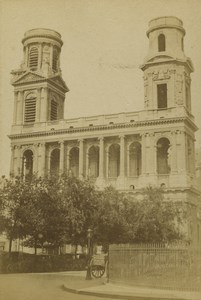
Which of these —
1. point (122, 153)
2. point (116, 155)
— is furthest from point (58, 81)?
point (122, 153)

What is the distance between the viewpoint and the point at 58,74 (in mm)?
53125

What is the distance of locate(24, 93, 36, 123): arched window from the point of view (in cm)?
5342

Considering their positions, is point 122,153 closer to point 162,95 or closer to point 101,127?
point 101,127

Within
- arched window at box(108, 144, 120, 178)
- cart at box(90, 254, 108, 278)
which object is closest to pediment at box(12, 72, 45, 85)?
arched window at box(108, 144, 120, 178)

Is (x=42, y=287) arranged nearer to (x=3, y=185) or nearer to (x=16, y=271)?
(x=16, y=271)

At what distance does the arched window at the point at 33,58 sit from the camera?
53688 mm

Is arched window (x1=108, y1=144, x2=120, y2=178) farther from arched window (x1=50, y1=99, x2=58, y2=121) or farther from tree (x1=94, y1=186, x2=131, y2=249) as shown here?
tree (x1=94, y1=186, x2=131, y2=249)

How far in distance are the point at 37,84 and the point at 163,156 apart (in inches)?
594

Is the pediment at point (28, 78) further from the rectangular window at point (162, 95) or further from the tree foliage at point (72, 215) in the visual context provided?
the tree foliage at point (72, 215)

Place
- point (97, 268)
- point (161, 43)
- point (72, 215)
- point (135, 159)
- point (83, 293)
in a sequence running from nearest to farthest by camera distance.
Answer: point (83, 293), point (97, 268), point (72, 215), point (161, 43), point (135, 159)

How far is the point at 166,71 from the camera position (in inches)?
1871

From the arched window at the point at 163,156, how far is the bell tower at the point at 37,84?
12.2 m

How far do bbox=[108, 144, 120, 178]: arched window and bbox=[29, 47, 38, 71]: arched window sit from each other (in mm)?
11945

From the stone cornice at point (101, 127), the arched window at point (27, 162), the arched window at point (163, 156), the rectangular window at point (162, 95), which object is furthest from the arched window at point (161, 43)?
the arched window at point (27, 162)
